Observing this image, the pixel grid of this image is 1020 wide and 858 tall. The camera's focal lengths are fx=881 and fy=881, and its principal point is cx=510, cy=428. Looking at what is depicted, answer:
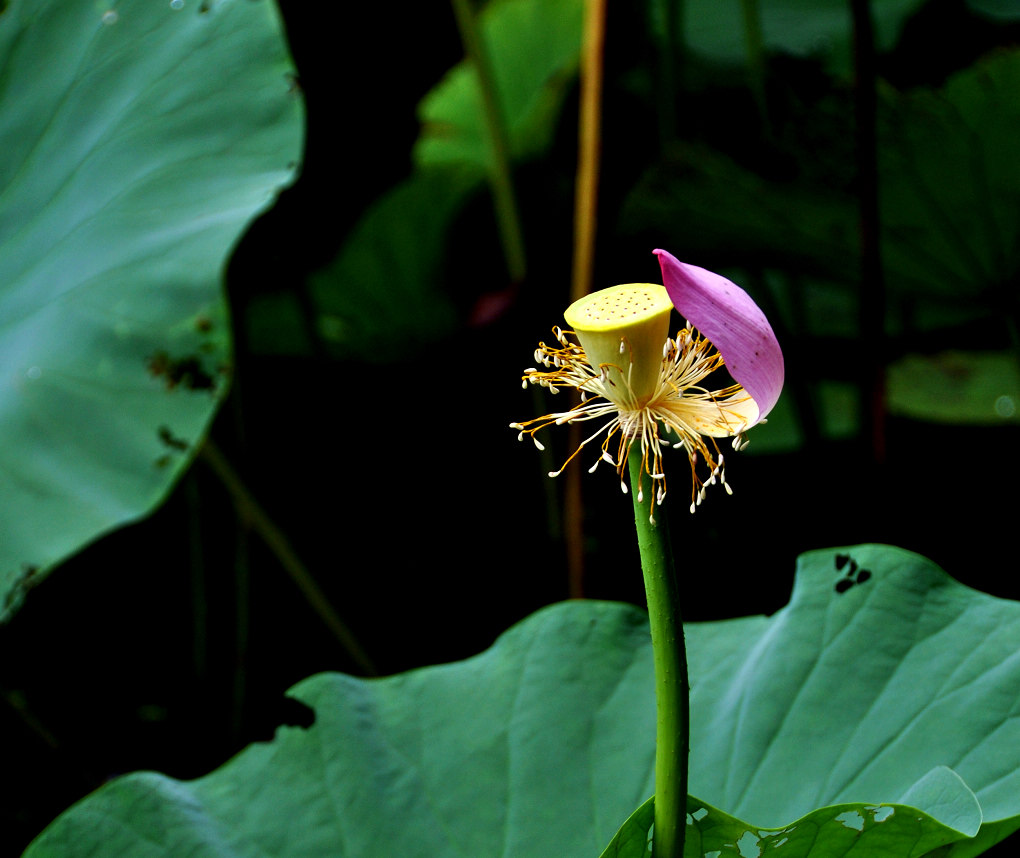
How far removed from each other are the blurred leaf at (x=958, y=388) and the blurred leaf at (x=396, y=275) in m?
0.82

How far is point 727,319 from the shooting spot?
0.97ft

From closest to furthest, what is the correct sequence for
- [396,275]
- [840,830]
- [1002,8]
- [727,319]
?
[727,319] → [840,830] → [1002,8] → [396,275]

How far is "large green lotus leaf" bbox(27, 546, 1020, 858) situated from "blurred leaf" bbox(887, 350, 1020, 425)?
0.99 meters

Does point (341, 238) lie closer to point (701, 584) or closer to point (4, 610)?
point (701, 584)

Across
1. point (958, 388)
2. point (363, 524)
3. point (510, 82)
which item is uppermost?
point (510, 82)

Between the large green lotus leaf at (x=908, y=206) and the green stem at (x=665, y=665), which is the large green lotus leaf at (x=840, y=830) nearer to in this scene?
the green stem at (x=665, y=665)

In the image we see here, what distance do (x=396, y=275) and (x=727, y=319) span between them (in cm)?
121

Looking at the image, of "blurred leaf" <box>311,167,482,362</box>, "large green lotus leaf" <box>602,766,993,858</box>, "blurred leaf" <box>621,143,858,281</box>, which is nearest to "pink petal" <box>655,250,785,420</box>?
"large green lotus leaf" <box>602,766,993,858</box>

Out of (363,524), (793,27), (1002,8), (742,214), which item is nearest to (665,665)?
(742,214)

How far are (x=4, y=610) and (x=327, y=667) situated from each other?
2.84ft

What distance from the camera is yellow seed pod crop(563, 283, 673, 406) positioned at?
0.32 m

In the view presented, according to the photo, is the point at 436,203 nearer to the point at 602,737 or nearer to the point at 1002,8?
the point at 1002,8

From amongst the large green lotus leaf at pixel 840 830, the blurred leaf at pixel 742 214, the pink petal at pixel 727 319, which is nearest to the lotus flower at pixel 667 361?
the pink petal at pixel 727 319

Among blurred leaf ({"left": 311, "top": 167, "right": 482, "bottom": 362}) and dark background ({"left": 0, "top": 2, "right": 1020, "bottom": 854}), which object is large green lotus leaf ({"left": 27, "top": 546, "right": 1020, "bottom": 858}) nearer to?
dark background ({"left": 0, "top": 2, "right": 1020, "bottom": 854})
